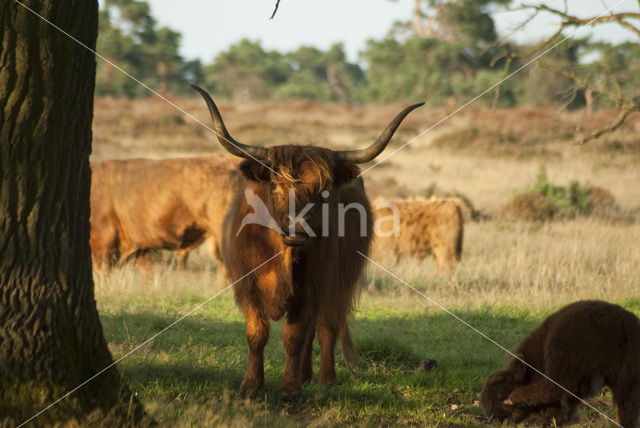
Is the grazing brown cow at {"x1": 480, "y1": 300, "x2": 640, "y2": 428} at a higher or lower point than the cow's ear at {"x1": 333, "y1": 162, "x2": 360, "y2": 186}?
lower

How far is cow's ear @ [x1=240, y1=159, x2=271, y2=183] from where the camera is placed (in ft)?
15.9

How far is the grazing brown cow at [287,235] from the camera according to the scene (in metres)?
4.71

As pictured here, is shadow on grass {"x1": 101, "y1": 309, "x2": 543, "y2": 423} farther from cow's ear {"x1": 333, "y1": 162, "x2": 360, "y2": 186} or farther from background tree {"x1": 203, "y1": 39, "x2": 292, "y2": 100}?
background tree {"x1": 203, "y1": 39, "x2": 292, "y2": 100}

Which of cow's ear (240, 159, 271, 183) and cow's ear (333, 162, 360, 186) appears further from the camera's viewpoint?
cow's ear (333, 162, 360, 186)

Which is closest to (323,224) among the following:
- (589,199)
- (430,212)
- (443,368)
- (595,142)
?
(443,368)

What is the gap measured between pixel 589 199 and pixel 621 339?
42.9 feet

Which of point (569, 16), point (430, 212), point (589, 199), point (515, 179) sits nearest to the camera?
point (569, 16)

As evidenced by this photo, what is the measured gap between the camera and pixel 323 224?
4934mm

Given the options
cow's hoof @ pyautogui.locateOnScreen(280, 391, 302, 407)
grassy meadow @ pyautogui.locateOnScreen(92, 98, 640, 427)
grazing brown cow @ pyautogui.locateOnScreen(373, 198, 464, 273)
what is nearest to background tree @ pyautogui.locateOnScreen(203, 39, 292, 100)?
grassy meadow @ pyautogui.locateOnScreen(92, 98, 640, 427)

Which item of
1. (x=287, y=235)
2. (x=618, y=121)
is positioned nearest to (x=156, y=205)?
(x=287, y=235)

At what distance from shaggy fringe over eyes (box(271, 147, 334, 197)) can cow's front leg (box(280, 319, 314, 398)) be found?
99 cm

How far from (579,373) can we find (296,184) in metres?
2.10

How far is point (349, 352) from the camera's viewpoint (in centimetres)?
578

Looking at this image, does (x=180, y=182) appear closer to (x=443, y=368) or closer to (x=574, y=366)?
(x=443, y=368)
